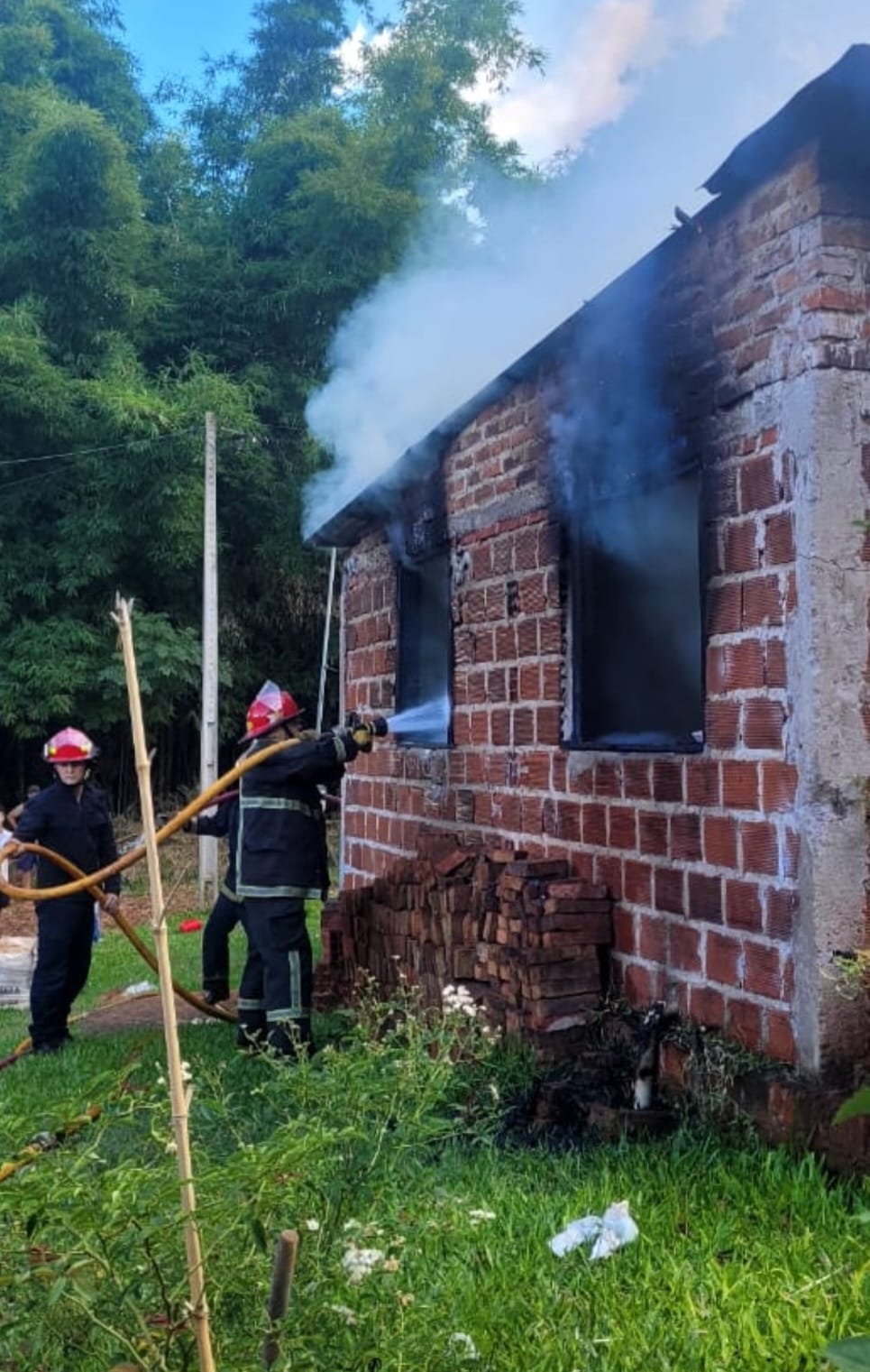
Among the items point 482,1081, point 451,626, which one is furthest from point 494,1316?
point 451,626

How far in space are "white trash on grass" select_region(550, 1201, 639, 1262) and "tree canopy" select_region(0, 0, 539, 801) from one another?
43.2 ft

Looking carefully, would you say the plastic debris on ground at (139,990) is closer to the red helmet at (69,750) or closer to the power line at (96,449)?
the red helmet at (69,750)

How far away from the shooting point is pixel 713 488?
474 centimetres

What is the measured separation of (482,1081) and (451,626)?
2717 mm

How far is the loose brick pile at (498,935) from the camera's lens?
5.25 metres

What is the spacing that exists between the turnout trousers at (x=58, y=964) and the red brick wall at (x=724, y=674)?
10.2 ft

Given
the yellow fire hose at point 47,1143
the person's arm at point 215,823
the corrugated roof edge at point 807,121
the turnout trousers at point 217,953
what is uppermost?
the corrugated roof edge at point 807,121

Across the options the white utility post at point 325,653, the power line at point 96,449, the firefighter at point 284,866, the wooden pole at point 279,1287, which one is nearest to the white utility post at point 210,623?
the power line at point 96,449

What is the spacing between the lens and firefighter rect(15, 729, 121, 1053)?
754 cm

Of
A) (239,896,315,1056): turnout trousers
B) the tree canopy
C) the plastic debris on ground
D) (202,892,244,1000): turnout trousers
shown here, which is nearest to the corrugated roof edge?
(239,896,315,1056): turnout trousers

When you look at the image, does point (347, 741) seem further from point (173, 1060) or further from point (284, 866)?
point (173, 1060)

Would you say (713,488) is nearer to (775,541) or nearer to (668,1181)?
(775,541)

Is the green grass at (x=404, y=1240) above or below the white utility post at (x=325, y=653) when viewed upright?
below

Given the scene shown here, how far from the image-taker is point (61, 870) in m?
7.46
